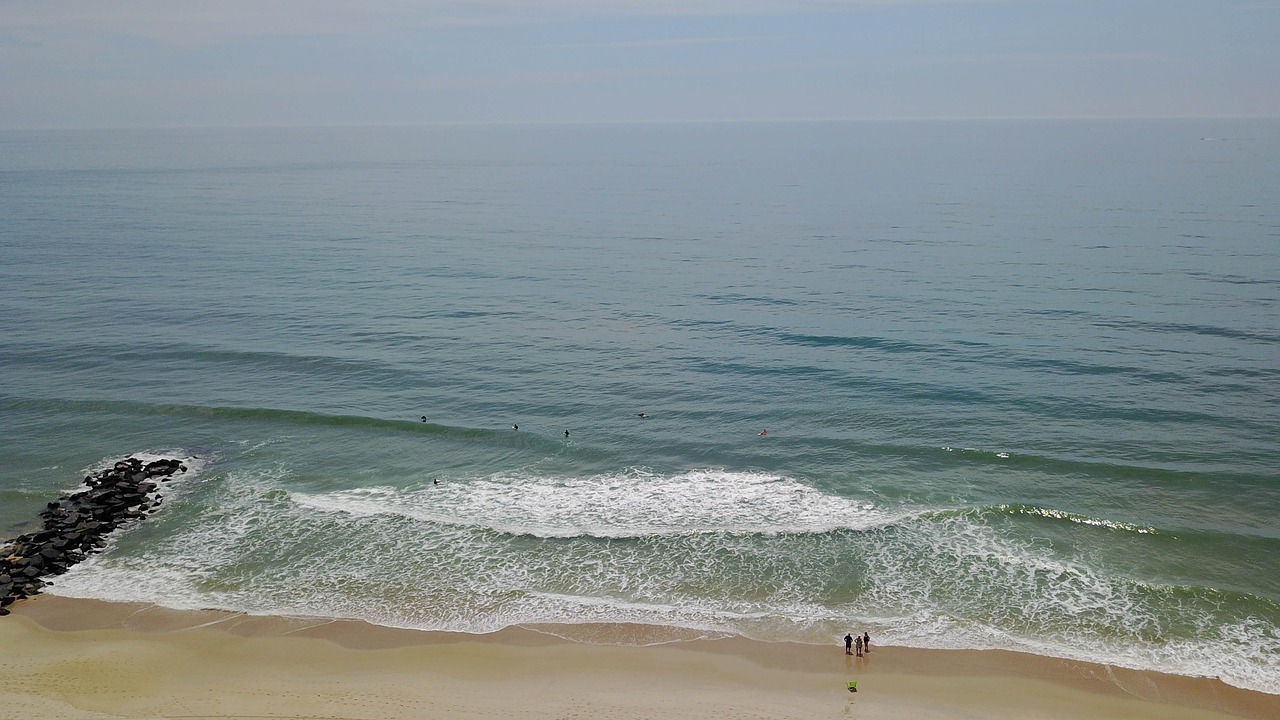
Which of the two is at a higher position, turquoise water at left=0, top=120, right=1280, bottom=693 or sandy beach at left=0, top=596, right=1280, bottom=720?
turquoise water at left=0, top=120, right=1280, bottom=693

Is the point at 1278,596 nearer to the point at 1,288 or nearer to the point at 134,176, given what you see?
the point at 1,288

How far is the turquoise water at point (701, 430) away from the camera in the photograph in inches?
1288

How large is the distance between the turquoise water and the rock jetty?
102 centimetres

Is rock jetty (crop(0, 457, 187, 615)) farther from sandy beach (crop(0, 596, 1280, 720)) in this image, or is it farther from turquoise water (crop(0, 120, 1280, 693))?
sandy beach (crop(0, 596, 1280, 720))

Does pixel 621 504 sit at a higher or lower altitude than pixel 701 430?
lower

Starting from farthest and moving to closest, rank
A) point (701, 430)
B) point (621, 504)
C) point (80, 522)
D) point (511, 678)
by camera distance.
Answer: point (701, 430) → point (621, 504) → point (80, 522) → point (511, 678)

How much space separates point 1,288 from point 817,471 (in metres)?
74.8

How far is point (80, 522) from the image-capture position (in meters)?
37.7

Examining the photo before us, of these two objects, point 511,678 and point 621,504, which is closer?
point 511,678

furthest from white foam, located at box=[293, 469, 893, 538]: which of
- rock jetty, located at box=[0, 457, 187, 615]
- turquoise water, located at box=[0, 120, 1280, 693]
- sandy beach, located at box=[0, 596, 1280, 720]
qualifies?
sandy beach, located at box=[0, 596, 1280, 720]

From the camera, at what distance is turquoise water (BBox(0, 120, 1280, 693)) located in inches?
1288

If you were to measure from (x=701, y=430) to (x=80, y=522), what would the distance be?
2907cm

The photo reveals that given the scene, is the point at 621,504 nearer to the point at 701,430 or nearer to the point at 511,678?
the point at 701,430

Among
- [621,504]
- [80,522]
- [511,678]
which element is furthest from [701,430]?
[80,522]
